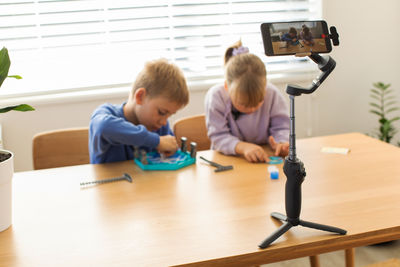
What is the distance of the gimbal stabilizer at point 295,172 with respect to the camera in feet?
3.22

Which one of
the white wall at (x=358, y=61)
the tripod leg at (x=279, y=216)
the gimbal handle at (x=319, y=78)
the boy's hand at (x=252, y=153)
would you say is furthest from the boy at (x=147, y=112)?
the white wall at (x=358, y=61)

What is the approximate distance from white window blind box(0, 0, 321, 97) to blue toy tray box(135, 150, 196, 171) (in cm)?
130

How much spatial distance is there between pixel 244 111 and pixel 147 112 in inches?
17.0

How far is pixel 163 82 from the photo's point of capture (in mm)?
1838

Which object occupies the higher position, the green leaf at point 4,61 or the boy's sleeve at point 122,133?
the green leaf at point 4,61

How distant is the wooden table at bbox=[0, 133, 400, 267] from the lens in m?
1.02

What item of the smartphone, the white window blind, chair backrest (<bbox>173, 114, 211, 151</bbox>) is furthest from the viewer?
the white window blind

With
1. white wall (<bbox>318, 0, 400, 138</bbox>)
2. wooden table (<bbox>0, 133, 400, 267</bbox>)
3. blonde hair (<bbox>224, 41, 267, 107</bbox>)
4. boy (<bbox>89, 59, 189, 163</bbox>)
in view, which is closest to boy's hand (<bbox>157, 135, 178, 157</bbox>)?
boy (<bbox>89, 59, 189, 163</bbox>)

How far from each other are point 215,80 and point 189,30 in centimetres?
37

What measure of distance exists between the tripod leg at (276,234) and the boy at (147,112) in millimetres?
744

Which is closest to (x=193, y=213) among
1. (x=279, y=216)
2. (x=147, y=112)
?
(x=279, y=216)

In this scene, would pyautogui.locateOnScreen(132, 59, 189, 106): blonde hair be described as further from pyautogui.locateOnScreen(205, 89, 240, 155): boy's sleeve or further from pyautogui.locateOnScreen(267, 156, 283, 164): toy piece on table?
pyautogui.locateOnScreen(267, 156, 283, 164): toy piece on table

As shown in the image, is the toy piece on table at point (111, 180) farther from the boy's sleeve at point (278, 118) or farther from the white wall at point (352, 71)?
the white wall at point (352, 71)

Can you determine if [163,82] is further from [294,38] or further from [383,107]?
[383,107]
